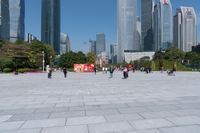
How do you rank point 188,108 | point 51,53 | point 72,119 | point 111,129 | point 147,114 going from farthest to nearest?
1. point 51,53
2. point 188,108
3. point 147,114
4. point 72,119
5. point 111,129

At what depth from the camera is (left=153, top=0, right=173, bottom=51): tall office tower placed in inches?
7431

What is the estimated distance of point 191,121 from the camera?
7828 mm

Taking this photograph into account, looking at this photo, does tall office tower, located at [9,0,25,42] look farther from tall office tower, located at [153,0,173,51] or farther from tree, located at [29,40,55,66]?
tall office tower, located at [153,0,173,51]

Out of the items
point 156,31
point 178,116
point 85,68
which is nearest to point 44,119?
point 178,116

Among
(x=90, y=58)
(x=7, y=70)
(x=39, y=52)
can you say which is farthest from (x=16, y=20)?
(x=7, y=70)

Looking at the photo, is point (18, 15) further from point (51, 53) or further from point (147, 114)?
point (147, 114)

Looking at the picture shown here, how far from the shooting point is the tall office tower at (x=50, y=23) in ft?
631

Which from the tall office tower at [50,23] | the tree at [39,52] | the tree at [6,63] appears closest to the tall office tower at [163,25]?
the tall office tower at [50,23]

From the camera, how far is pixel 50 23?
195m

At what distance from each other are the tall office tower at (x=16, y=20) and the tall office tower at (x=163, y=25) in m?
87.4

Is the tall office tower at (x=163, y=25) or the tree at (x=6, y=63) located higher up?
the tall office tower at (x=163, y=25)

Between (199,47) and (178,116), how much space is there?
14217 centimetres

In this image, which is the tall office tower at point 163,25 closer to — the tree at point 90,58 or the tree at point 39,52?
the tree at point 90,58

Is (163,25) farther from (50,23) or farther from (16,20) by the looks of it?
(16,20)
